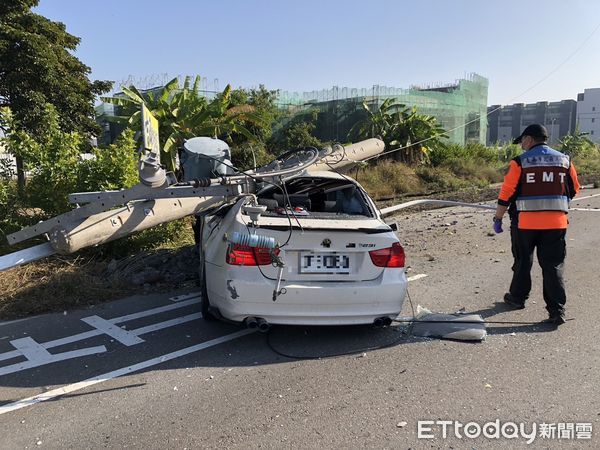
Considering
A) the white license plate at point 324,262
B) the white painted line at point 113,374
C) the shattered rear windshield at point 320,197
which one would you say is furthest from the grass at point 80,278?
the white license plate at point 324,262

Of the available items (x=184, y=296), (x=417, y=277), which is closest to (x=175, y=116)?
(x=184, y=296)

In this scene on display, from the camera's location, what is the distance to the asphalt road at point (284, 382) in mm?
3098

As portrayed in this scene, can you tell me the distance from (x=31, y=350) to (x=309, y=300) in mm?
2624

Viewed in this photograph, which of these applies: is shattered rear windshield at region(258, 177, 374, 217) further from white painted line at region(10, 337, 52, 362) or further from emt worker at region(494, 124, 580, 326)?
white painted line at region(10, 337, 52, 362)

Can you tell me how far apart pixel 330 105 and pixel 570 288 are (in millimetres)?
37695

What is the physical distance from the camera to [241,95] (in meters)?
29.1

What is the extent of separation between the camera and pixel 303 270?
4.21 metres

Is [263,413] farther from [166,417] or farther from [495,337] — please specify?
[495,337]

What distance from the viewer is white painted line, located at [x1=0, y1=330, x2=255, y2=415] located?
3.51 meters

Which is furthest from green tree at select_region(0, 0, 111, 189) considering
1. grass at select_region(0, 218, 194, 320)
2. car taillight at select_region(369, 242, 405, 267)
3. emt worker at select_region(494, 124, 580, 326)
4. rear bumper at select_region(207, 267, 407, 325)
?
emt worker at select_region(494, 124, 580, 326)

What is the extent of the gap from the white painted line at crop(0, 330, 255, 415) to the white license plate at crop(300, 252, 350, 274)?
1081 mm

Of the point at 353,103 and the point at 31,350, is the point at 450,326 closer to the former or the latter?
the point at 31,350

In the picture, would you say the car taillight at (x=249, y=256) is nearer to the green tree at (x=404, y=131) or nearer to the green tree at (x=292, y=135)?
the green tree at (x=404, y=131)

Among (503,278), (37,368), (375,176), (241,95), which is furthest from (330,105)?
(37,368)
